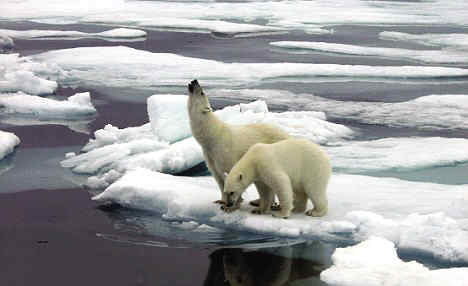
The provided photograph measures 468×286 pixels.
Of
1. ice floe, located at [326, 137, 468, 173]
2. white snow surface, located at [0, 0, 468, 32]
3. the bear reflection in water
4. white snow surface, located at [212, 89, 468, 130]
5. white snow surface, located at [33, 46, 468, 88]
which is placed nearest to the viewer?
the bear reflection in water

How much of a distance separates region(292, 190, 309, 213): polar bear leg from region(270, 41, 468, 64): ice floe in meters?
10.5

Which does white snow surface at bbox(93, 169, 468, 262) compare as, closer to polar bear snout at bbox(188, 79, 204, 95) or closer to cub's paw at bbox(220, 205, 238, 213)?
cub's paw at bbox(220, 205, 238, 213)

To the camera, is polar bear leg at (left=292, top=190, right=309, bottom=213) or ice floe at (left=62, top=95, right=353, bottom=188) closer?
polar bear leg at (left=292, top=190, right=309, bottom=213)

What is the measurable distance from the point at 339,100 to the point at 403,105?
1.01m

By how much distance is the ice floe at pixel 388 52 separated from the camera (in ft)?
48.6

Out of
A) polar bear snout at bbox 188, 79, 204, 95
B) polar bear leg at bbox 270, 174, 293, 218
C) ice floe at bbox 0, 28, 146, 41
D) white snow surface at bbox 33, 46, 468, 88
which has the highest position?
polar bear snout at bbox 188, 79, 204, 95

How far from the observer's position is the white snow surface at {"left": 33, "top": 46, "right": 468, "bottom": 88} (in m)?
12.1

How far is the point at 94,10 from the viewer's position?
25250mm

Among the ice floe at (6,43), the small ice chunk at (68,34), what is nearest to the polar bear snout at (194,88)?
the ice floe at (6,43)

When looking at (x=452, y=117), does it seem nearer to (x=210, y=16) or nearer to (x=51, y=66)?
(x=51, y=66)

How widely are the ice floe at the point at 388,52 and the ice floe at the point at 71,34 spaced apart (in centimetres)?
397

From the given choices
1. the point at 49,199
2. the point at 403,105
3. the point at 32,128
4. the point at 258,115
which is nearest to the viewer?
the point at 49,199

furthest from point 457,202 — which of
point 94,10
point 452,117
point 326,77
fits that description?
point 94,10

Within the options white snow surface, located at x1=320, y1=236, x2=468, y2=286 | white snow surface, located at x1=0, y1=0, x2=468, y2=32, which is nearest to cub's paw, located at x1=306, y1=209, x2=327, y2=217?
white snow surface, located at x1=320, y1=236, x2=468, y2=286
